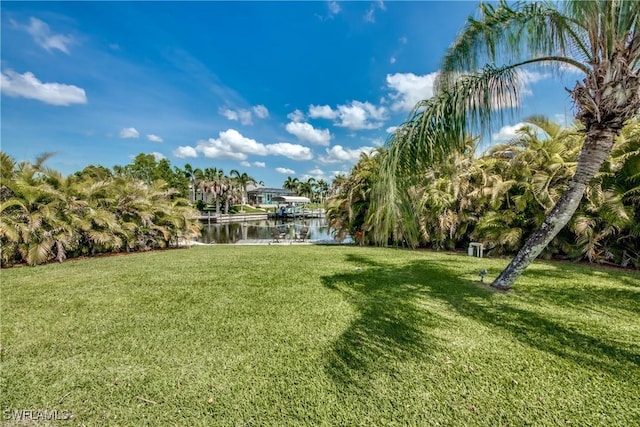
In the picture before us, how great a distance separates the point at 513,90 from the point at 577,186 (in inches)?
63.7

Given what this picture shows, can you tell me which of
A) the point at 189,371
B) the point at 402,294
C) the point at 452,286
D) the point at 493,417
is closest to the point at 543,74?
the point at 452,286

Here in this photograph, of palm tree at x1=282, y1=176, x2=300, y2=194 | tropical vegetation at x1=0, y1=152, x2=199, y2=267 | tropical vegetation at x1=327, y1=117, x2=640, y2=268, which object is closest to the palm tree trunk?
tropical vegetation at x1=327, y1=117, x2=640, y2=268

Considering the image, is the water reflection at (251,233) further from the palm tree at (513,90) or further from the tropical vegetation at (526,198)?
the palm tree at (513,90)

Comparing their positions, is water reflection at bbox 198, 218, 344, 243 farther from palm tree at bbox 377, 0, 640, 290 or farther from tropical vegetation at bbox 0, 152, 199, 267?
palm tree at bbox 377, 0, 640, 290

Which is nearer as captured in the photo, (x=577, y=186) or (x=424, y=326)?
(x=424, y=326)

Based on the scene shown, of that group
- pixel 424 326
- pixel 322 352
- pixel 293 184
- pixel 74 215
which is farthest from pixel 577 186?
pixel 293 184

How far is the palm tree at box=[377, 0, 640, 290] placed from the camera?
11.3ft

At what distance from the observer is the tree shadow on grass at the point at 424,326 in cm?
257

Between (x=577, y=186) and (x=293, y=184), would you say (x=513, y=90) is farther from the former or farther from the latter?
(x=293, y=184)

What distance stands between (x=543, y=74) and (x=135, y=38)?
1121 cm

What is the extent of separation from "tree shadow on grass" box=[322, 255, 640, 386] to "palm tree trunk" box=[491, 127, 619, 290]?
0.86 meters

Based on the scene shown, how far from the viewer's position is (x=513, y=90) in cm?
397

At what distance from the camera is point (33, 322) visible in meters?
3.47

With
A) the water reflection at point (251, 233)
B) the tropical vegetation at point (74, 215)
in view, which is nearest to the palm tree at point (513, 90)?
the tropical vegetation at point (74, 215)
